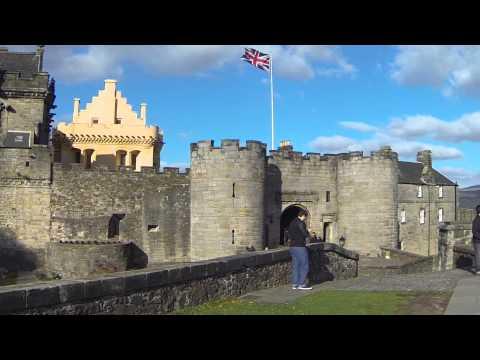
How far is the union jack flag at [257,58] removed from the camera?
2998cm

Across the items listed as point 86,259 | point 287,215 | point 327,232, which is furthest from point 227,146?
point 327,232

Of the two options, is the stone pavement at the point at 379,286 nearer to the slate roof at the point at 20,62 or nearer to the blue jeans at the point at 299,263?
the blue jeans at the point at 299,263

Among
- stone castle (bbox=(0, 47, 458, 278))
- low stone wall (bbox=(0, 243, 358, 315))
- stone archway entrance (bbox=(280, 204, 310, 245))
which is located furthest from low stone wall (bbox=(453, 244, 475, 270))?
stone archway entrance (bbox=(280, 204, 310, 245))

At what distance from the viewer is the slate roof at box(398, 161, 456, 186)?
37.7 m

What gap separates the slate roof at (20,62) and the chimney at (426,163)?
2757cm

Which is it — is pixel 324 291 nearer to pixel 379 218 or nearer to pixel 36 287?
pixel 36 287

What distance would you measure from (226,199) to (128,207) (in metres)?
5.25

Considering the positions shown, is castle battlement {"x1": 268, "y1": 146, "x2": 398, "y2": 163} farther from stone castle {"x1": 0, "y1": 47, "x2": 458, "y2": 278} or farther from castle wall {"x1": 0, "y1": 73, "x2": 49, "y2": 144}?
castle wall {"x1": 0, "y1": 73, "x2": 49, "y2": 144}

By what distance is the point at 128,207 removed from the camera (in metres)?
25.4

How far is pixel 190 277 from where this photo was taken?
9469mm

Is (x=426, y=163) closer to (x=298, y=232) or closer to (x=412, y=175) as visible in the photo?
(x=412, y=175)

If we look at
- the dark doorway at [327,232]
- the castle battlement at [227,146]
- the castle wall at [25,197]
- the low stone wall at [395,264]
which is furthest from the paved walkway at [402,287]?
the castle wall at [25,197]

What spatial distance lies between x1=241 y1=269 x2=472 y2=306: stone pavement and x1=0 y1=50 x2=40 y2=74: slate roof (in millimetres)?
24725
